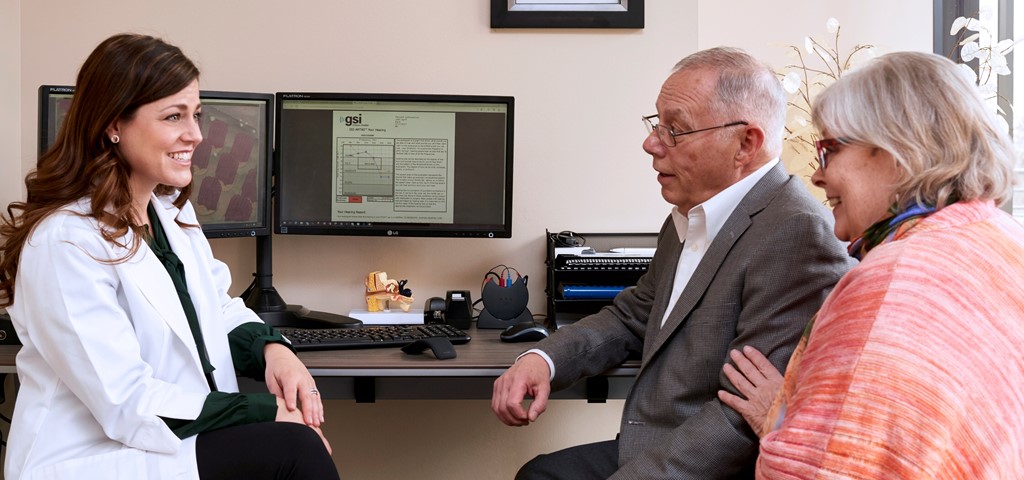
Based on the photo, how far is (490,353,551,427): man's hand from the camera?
1.86 m

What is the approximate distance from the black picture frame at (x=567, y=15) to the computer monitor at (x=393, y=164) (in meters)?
0.29

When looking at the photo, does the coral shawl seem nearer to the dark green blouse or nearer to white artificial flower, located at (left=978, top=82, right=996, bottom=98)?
the dark green blouse

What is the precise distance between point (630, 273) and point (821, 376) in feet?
4.24

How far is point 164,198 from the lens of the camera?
1910 millimetres

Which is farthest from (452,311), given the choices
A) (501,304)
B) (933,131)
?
(933,131)

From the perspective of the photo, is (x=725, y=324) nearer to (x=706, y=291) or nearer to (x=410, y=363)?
(x=706, y=291)

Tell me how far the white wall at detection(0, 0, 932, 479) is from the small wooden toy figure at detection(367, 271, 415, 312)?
155 millimetres

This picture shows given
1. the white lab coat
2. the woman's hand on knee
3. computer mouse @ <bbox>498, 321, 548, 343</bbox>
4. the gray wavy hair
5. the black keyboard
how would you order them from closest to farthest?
the gray wavy hair, the white lab coat, the woman's hand on knee, the black keyboard, computer mouse @ <bbox>498, 321, 548, 343</bbox>

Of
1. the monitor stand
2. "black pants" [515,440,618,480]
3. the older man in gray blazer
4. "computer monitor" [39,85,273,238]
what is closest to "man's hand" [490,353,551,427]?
the older man in gray blazer

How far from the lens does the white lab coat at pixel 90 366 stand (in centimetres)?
149

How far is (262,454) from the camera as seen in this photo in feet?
5.18

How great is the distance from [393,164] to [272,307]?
1.64 ft

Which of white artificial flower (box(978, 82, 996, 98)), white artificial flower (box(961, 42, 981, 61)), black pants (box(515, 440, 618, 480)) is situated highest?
white artificial flower (box(961, 42, 981, 61))

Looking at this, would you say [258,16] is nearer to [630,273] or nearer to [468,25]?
[468,25]
